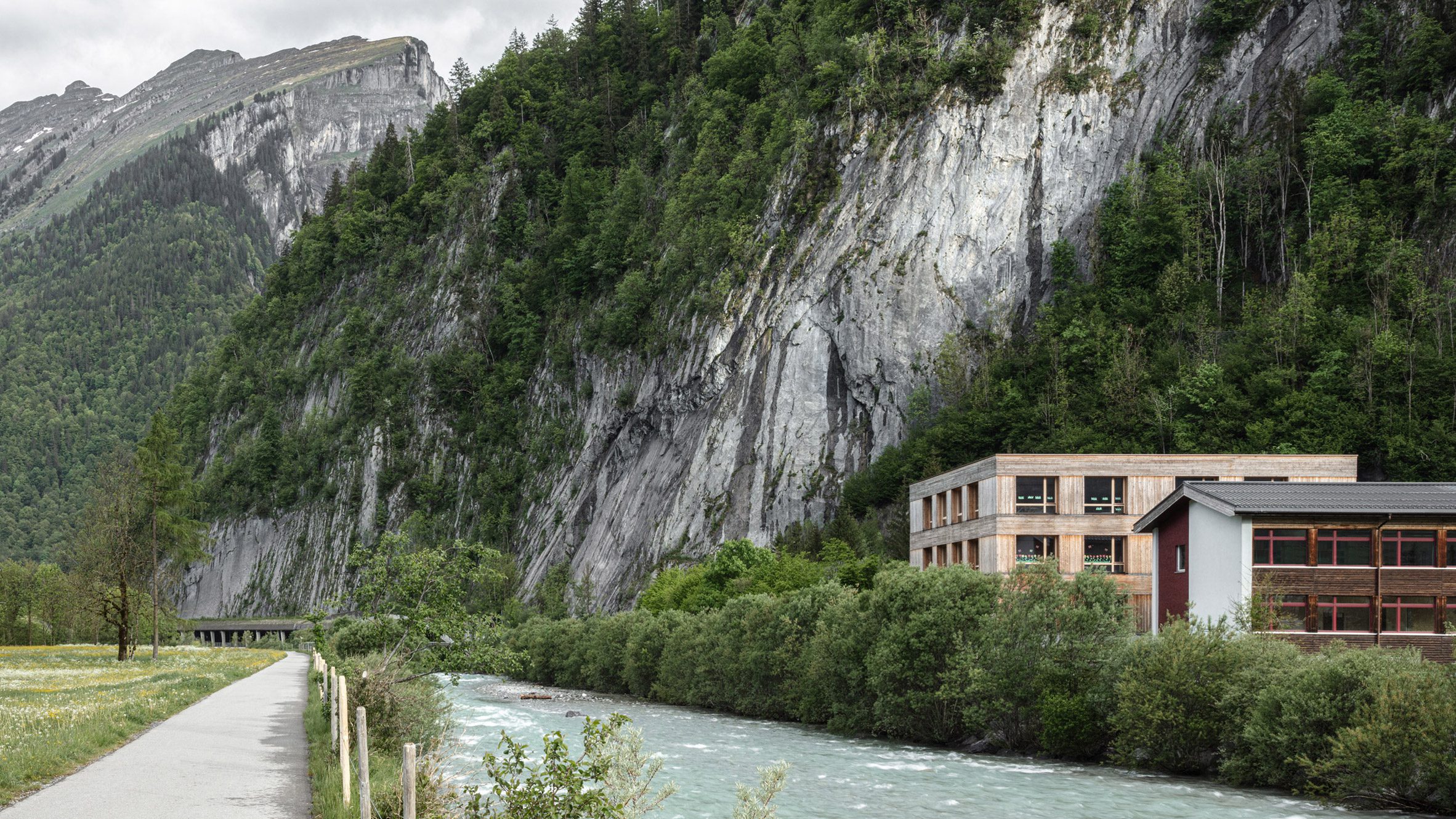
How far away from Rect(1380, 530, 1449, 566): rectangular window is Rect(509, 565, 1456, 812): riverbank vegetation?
8.41 meters

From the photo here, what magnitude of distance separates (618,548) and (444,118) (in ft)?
297

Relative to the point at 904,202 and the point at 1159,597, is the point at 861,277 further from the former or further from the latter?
the point at 1159,597

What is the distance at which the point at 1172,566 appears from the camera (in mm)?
52312

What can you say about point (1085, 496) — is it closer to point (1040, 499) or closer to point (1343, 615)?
A: point (1040, 499)

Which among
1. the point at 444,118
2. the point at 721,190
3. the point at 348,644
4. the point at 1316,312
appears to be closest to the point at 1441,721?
the point at 348,644

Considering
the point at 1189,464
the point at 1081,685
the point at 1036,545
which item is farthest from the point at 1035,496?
the point at 1081,685

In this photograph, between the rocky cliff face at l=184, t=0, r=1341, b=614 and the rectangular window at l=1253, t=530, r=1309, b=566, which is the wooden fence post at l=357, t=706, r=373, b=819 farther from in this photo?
the rocky cliff face at l=184, t=0, r=1341, b=614

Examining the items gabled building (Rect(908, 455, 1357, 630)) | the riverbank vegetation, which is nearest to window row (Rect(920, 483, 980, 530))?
gabled building (Rect(908, 455, 1357, 630))

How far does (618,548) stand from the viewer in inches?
4077

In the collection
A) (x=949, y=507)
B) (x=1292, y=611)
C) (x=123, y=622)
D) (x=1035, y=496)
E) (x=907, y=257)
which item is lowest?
(x=123, y=622)

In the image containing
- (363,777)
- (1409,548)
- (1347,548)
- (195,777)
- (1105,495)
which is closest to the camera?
(363,777)

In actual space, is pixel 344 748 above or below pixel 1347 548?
below

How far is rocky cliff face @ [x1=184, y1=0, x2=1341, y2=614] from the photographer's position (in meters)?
93.4

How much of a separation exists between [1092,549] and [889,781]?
35589 mm
